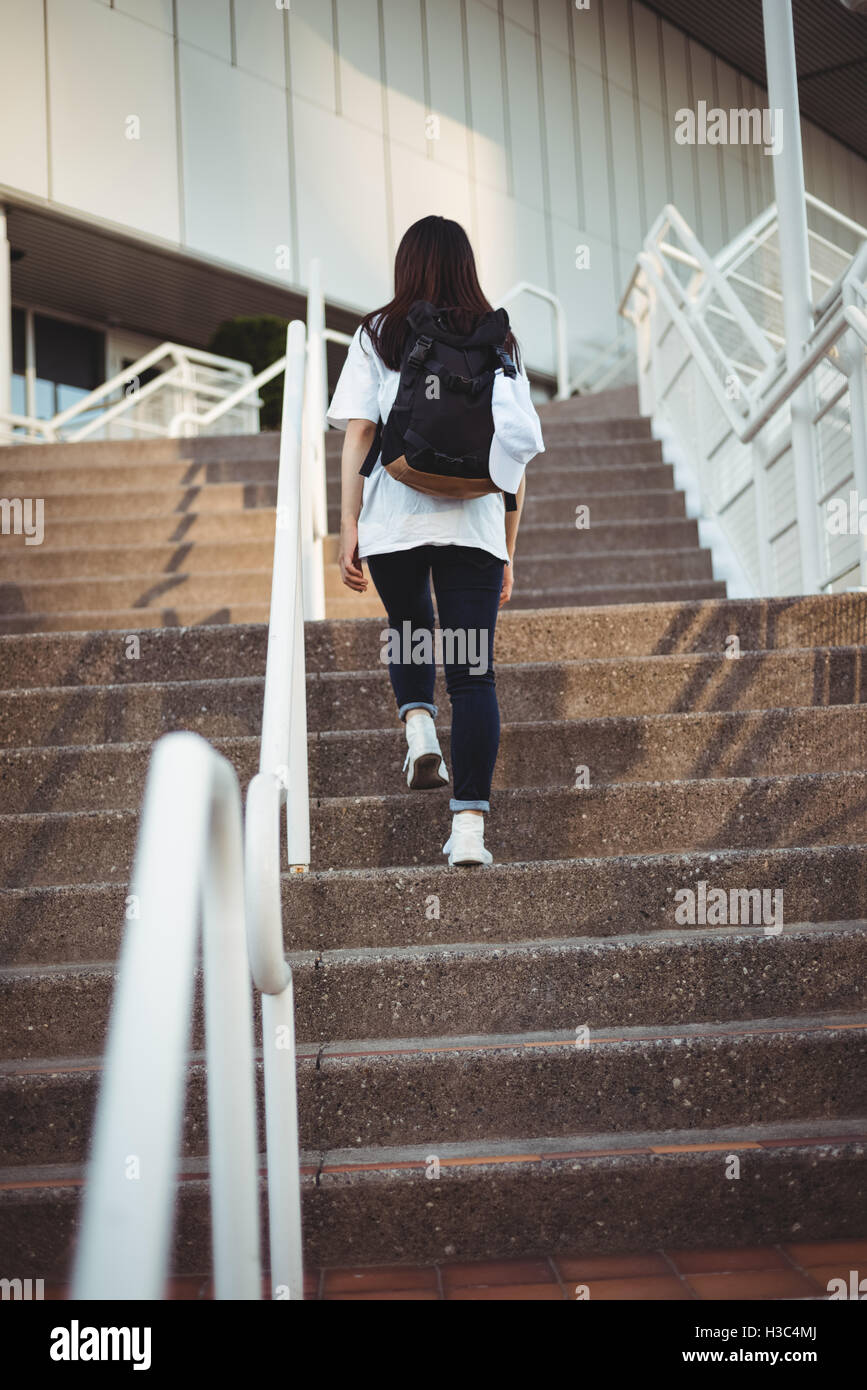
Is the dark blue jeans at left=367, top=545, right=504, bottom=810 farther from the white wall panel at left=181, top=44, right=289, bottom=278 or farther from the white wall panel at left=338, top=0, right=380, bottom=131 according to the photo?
the white wall panel at left=338, top=0, right=380, bottom=131

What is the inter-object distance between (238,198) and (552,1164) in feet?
36.7

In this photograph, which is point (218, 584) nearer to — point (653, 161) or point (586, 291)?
point (586, 291)

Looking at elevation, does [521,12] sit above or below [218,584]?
above

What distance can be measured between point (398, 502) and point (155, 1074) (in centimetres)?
199

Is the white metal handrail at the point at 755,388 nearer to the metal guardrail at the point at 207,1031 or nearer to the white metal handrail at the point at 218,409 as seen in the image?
the white metal handrail at the point at 218,409

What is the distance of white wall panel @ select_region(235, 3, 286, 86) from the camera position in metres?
11.7

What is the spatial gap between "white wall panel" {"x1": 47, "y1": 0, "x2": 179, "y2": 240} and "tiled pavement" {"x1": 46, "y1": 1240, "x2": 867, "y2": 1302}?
9970mm

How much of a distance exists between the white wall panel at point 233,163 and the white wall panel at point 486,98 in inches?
106

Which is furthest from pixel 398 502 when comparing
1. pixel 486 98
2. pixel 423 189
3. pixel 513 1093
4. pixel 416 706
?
pixel 486 98

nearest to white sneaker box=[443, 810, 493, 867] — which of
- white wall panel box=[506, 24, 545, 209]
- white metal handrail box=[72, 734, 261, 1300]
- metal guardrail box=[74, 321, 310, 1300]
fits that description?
metal guardrail box=[74, 321, 310, 1300]

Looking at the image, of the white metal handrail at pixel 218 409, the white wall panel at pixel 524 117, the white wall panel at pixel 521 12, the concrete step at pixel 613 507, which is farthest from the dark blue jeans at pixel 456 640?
the white wall panel at pixel 521 12

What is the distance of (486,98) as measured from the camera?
1393 cm

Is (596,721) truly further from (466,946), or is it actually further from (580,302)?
(580,302)
